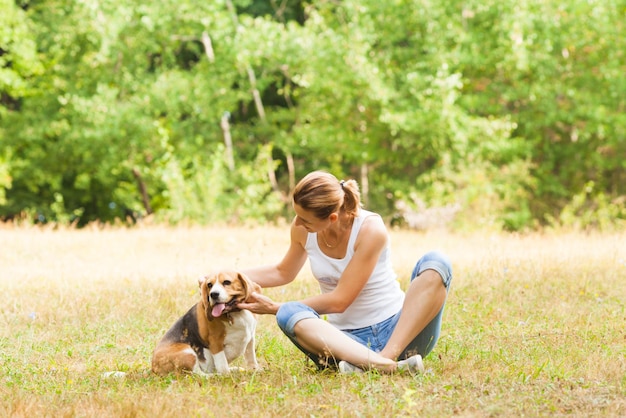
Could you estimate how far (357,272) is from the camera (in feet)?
15.8

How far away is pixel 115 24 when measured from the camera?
18.7 m

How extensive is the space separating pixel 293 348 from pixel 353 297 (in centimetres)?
139

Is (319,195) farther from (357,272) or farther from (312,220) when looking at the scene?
(357,272)

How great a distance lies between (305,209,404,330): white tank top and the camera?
5016mm

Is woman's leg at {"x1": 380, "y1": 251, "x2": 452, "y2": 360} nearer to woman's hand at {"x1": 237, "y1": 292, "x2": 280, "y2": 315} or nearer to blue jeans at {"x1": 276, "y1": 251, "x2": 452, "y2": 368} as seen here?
blue jeans at {"x1": 276, "y1": 251, "x2": 452, "y2": 368}

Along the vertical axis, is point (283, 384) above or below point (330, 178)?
below

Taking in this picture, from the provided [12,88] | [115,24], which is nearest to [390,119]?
[115,24]

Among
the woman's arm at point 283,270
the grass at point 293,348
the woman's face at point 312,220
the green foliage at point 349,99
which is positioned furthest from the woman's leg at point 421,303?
the green foliage at point 349,99

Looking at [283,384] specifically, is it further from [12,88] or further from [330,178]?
[12,88]

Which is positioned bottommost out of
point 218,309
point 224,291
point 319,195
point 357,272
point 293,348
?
point 293,348

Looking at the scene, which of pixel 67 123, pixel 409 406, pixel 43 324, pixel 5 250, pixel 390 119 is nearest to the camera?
pixel 409 406

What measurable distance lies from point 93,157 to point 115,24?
3574 mm

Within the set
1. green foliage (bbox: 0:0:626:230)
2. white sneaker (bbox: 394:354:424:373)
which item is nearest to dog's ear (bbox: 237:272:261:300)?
white sneaker (bbox: 394:354:424:373)

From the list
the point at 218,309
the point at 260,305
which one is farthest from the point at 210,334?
the point at 260,305
